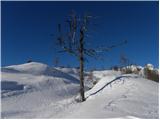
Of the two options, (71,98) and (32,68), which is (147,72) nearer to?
(32,68)

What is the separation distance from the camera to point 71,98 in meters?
15.8

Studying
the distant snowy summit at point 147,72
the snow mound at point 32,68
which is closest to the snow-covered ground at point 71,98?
the snow mound at point 32,68

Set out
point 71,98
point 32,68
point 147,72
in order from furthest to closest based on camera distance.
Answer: point 147,72 → point 32,68 → point 71,98

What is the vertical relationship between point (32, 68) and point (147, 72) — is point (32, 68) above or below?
above

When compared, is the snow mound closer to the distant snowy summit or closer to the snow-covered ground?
the snow-covered ground

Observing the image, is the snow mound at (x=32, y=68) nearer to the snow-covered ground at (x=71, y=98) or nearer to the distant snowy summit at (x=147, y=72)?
the snow-covered ground at (x=71, y=98)

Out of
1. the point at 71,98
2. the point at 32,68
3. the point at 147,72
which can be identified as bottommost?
the point at 71,98

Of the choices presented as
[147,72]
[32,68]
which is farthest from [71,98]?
[147,72]

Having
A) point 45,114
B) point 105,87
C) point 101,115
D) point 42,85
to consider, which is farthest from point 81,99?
point 101,115

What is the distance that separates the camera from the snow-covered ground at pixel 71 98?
9.81 meters

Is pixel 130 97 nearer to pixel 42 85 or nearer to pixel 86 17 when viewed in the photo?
pixel 86 17

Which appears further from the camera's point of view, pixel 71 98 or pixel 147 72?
pixel 147 72

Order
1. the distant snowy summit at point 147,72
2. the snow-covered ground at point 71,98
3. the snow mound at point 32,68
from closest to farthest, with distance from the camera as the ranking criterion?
1. the snow-covered ground at point 71,98
2. the snow mound at point 32,68
3. the distant snowy summit at point 147,72

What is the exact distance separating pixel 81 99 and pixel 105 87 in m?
1.63
